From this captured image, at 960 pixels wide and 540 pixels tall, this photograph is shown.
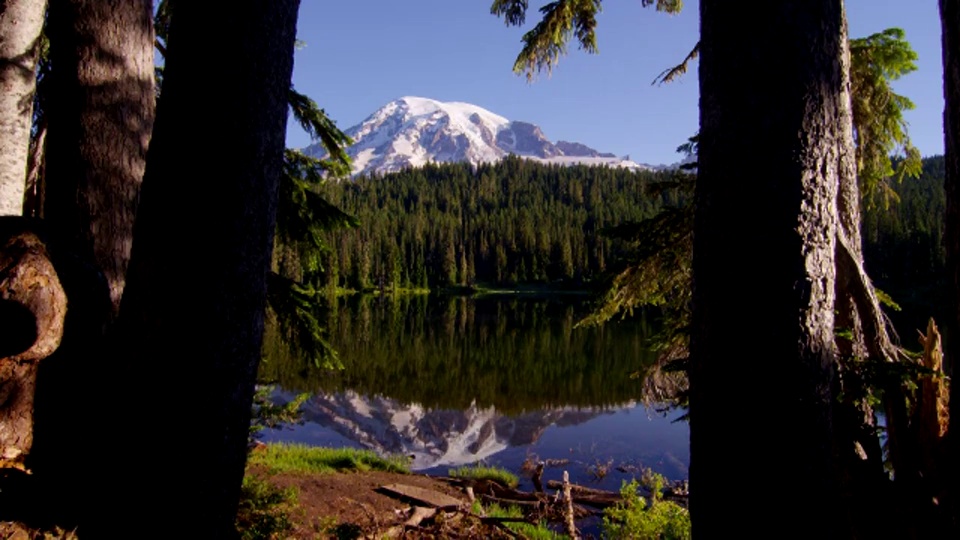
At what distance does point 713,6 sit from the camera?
1936 mm

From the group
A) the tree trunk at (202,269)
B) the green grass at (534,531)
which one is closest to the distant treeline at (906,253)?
the green grass at (534,531)

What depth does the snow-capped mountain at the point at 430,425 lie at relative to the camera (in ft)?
50.1

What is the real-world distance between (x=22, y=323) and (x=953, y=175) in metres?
3.57

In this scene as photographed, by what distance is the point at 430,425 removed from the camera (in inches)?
723

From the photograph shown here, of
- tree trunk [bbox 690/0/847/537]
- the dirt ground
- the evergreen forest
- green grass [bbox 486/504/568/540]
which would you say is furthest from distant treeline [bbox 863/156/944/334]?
tree trunk [bbox 690/0/847/537]

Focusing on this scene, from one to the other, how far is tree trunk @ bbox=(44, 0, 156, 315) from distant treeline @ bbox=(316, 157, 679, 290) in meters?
50.4

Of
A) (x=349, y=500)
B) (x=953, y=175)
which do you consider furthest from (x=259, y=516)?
(x=953, y=175)

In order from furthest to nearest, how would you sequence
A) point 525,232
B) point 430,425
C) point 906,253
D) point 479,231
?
point 479,231 → point 525,232 → point 906,253 → point 430,425

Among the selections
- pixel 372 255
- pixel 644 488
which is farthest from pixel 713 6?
pixel 372 255

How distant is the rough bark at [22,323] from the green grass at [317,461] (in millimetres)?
6162

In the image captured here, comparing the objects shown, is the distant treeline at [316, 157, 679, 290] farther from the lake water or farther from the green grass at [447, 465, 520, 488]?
the green grass at [447, 465, 520, 488]

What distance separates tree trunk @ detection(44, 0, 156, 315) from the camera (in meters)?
2.79

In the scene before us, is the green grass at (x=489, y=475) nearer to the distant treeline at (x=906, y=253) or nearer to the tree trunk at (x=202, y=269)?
the tree trunk at (x=202, y=269)

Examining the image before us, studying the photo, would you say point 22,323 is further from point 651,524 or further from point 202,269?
point 651,524
